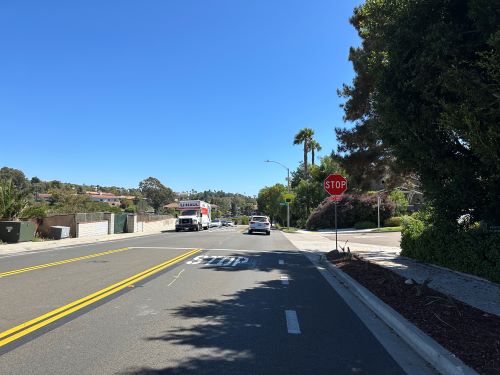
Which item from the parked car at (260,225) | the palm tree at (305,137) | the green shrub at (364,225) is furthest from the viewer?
the palm tree at (305,137)

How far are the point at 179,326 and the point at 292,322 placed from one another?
1.72 m

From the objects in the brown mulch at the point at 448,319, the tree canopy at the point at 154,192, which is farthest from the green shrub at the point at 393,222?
the tree canopy at the point at 154,192

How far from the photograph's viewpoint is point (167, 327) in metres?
6.84

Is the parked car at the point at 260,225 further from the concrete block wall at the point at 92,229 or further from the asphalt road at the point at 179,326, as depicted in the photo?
the asphalt road at the point at 179,326

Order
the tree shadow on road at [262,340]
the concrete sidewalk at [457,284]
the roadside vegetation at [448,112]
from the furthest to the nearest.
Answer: the roadside vegetation at [448,112] → the concrete sidewalk at [457,284] → the tree shadow on road at [262,340]

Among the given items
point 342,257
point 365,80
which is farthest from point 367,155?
point 342,257

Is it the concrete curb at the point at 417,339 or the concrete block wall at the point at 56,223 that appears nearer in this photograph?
the concrete curb at the point at 417,339

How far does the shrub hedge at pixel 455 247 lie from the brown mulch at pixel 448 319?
1.87 meters

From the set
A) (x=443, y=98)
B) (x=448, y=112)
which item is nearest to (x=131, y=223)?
(x=443, y=98)

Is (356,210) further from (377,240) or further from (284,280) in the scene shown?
(284,280)

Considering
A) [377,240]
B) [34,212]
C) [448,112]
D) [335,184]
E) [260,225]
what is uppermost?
[448,112]

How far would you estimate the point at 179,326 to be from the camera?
22.6ft

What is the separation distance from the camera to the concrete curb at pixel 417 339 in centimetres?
502

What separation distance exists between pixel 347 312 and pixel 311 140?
73.2 meters
